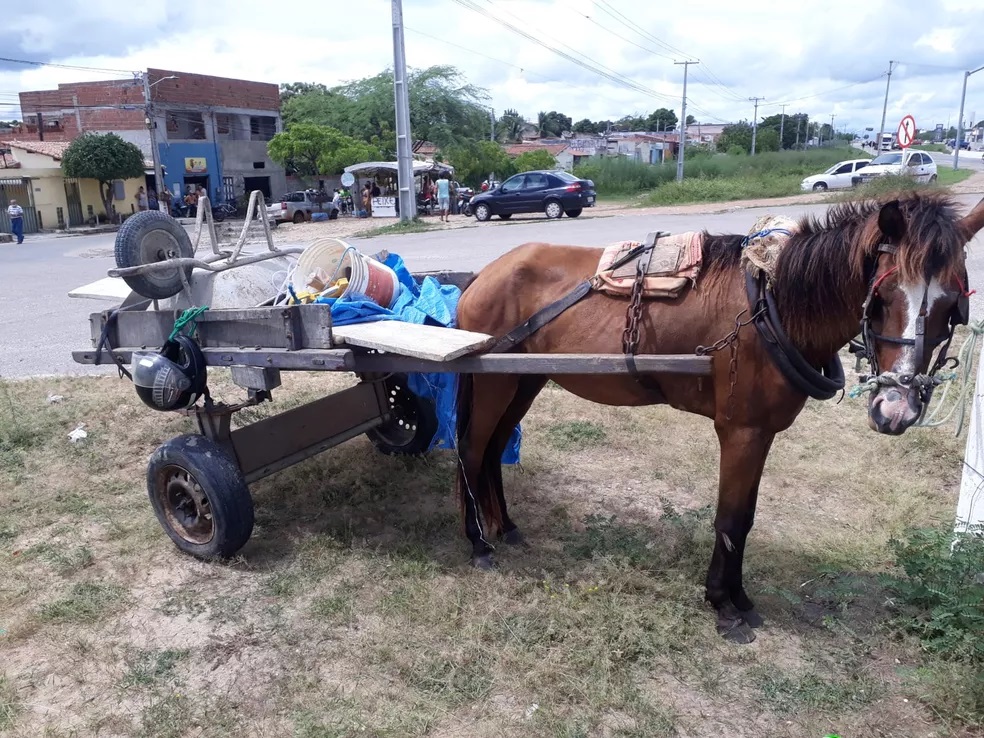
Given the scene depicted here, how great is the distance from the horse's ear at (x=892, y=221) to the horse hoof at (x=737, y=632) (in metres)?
1.70


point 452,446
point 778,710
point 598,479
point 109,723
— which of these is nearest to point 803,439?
point 598,479

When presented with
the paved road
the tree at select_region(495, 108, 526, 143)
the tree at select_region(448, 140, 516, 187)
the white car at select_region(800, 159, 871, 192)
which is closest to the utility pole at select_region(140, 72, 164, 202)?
the paved road

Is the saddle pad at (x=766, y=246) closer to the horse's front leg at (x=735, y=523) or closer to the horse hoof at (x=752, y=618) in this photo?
the horse's front leg at (x=735, y=523)

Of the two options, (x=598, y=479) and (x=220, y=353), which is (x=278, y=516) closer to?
(x=220, y=353)

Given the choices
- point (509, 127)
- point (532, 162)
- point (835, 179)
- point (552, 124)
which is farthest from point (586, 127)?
point (835, 179)

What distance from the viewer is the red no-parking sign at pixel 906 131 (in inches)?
476

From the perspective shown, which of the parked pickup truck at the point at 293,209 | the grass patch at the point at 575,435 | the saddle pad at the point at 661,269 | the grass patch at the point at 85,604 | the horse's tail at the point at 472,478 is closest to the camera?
the saddle pad at the point at 661,269

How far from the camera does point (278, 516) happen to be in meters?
4.49

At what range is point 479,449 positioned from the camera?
156 inches

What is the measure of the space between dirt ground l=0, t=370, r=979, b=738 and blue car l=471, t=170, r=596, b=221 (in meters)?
18.4

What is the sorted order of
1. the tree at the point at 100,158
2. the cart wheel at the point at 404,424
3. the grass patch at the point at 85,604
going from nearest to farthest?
the grass patch at the point at 85,604 → the cart wheel at the point at 404,424 → the tree at the point at 100,158

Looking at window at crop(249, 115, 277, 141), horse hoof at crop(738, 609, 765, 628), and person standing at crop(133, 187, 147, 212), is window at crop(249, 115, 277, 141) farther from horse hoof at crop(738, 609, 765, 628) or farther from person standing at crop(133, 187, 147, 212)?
horse hoof at crop(738, 609, 765, 628)

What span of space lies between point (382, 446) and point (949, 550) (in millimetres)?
3364

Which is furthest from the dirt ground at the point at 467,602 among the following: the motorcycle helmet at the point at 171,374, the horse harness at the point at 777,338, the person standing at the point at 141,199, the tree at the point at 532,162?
the tree at the point at 532,162
